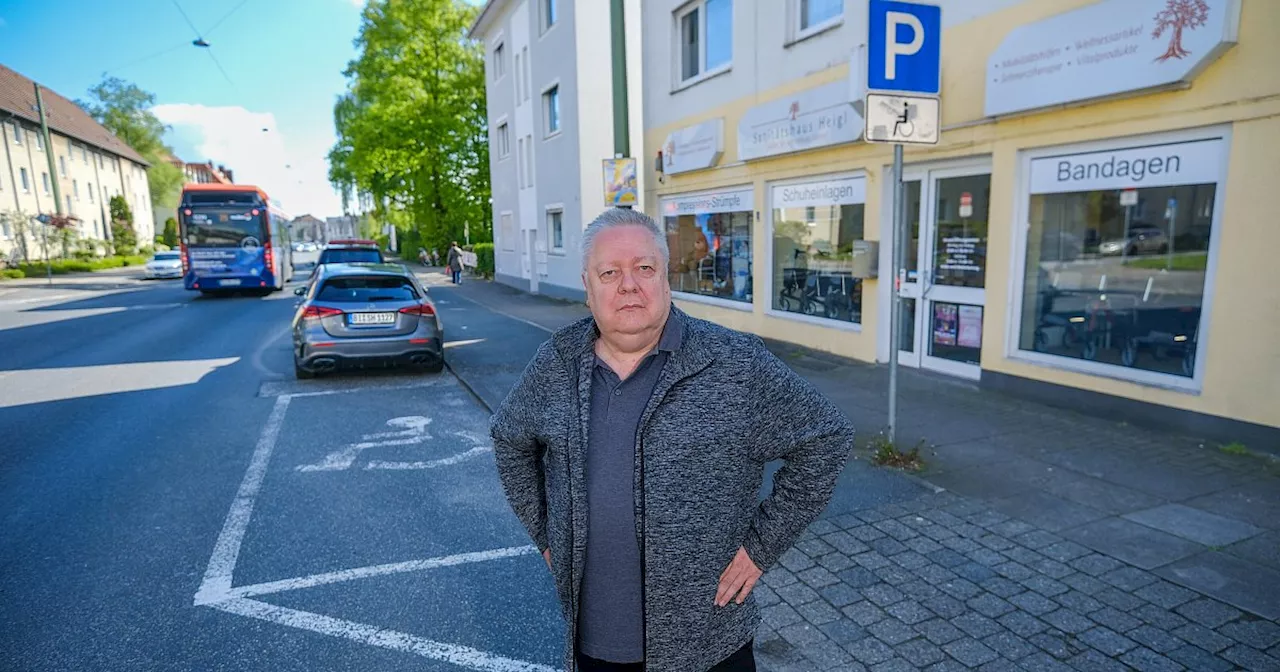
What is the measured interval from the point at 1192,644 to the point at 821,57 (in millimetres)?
7997

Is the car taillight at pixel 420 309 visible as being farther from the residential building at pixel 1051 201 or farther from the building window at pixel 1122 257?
the building window at pixel 1122 257

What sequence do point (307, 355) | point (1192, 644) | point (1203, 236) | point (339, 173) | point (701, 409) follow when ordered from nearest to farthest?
point (701, 409), point (1192, 644), point (1203, 236), point (307, 355), point (339, 173)

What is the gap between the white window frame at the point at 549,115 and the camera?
20.2 m

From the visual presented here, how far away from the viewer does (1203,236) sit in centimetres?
549

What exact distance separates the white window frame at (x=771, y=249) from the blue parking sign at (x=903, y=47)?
12.5 ft

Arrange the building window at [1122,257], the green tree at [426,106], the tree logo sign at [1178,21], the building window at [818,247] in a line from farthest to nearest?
the green tree at [426,106] < the building window at [818,247] < the building window at [1122,257] < the tree logo sign at [1178,21]

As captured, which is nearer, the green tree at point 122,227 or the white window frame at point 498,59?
the white window frame at point 498,59

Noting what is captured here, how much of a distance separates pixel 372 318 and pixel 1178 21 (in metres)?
8.61

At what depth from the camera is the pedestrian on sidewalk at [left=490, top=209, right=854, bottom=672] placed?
175 cm

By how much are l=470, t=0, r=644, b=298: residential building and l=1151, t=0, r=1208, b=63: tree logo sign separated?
10491mm

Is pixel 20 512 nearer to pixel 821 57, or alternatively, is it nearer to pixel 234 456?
pixel 234 456

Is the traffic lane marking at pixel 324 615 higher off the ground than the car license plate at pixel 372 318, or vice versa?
the car license plate at pixel 372 318

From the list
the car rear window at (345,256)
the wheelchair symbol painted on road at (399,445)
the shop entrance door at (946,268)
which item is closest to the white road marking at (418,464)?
the wheelchair symbol painted on road at (399,445)

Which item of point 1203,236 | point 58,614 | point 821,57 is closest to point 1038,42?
point 1203,236
